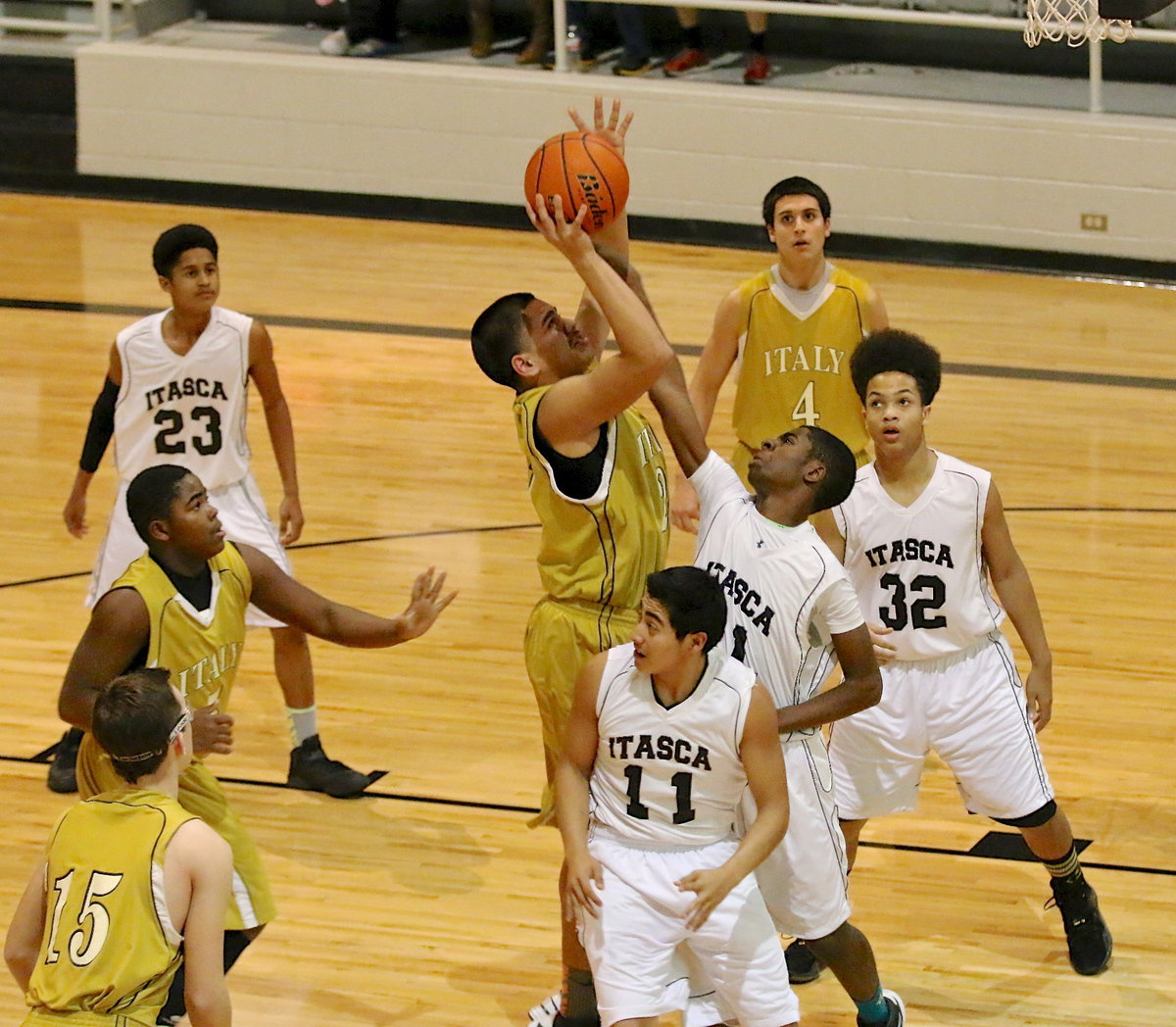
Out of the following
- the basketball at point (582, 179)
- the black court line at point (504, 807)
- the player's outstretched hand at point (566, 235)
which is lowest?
the black court line at point (504, 807)

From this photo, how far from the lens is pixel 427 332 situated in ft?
35.7

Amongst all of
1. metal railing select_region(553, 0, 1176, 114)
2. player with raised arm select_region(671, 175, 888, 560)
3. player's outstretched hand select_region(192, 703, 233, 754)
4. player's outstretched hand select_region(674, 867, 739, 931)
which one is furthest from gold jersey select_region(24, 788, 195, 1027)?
metal railing select_region(553, 0, 1176, 114)

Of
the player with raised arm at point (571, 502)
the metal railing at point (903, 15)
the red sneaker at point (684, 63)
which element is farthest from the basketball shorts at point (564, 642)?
the red sneaker at point (684, 63)

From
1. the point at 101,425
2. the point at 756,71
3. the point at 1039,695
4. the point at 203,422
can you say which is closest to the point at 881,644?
the point at 1039,695

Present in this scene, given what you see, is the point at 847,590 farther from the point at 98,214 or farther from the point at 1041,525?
the point at 98,214

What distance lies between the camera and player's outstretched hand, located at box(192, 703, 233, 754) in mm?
3957

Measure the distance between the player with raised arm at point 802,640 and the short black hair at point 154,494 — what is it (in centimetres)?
110

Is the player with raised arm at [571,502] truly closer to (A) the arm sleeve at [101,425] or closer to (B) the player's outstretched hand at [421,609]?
(B) the player's outstretched hand at [421,609]

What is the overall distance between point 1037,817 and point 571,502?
1.49m

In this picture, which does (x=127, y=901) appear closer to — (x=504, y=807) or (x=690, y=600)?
(x=690, y=600)

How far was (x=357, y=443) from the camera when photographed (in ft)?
30.0

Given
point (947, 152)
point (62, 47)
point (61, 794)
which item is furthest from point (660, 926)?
point (62, 47)

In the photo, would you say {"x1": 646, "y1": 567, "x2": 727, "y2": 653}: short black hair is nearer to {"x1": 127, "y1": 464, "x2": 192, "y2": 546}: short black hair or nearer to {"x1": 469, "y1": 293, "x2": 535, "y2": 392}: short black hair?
{"x1": 469, "y1": 293, "x2": 535, "y2": 392}: short black hair

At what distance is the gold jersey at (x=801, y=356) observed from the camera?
6.02 m
